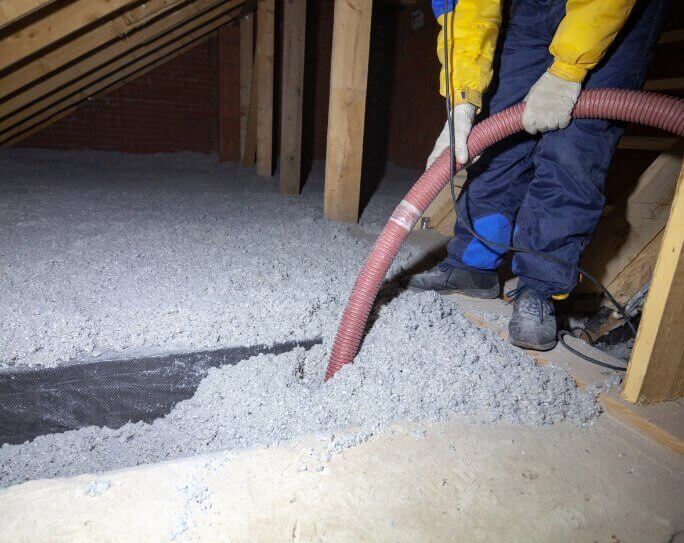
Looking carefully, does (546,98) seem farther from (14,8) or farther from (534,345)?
(14,8)

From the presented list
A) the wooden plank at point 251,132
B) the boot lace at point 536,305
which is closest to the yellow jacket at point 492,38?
the boot lace at point 536,305

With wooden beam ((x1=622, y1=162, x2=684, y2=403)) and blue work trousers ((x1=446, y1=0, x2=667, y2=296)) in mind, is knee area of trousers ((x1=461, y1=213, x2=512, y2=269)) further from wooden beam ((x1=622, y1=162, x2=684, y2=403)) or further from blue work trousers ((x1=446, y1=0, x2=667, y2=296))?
wooden beam ((x1=622, y1=162, x2=684, y2=403))

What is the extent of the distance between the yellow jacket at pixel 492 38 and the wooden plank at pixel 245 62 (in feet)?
12.8

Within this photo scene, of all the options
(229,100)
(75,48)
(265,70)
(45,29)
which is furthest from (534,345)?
(229,100)

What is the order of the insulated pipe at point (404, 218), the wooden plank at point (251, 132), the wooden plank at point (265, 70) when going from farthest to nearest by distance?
the wooden plank at point (251, 132) < the wooden plank at point (265, 70) < the insulated pipe at point (404, 218)

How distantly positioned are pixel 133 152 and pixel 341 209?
4.06m

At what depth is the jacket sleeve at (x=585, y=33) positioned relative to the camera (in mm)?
918

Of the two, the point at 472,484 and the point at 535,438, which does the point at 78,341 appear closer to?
the point at 472,484

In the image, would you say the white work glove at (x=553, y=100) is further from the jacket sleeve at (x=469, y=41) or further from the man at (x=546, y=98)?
the jacket sleeve at (x=469, y=41)

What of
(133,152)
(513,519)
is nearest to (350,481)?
(513,519)

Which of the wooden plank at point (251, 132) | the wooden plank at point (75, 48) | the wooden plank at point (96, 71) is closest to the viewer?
the wooden plank at point (75, 48)

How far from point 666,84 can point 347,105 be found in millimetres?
1401

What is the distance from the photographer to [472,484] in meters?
0.74

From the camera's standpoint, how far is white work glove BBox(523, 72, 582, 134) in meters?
1.01
